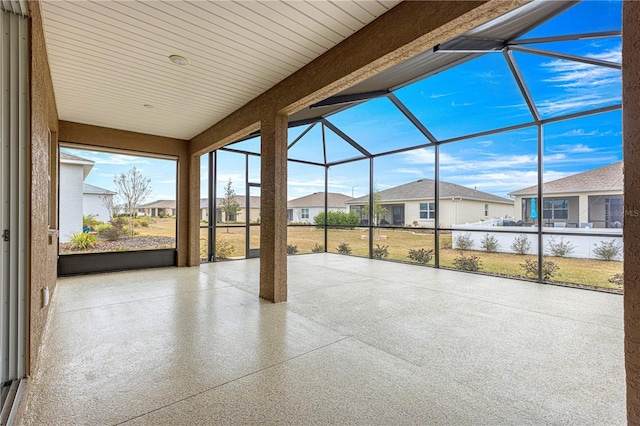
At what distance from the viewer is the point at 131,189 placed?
252 inches

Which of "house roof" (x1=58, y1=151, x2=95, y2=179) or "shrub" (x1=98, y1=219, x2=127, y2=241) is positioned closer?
"house roof" (x1=58, y1=151, x2=95, y2=179)

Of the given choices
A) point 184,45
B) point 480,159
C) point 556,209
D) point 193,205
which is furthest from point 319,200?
point 184,45

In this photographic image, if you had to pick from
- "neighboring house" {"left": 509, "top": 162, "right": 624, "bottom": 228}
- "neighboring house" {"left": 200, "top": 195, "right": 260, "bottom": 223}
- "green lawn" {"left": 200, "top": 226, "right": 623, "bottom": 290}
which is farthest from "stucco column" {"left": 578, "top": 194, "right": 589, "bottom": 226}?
"neighboring house" {"left": 200, "top": 195, "right": 260, "bottom": 223}

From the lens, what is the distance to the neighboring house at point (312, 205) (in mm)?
9216

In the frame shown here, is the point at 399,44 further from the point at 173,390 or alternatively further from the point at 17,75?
the point at 173,390

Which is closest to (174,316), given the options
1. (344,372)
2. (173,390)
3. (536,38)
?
(173,390)

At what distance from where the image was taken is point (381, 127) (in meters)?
7.00

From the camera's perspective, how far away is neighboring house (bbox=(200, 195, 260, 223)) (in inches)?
291

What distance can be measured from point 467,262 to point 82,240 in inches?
317

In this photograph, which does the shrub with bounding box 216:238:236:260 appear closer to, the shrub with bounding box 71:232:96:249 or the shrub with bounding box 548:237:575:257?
the shrub with bounding box 71:232:96:249

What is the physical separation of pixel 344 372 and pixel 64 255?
6029 mm

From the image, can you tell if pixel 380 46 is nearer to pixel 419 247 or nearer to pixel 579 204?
pixel 579 204

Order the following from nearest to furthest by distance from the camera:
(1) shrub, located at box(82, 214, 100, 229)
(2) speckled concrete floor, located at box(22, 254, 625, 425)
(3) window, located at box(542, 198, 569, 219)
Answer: (2) speckled concrete floor, located at box(22, 254, 625, 425) < (3) window, located at box(542, 198, 569, 219) < (1) shrub, located at box(82, 214, 100, 229)

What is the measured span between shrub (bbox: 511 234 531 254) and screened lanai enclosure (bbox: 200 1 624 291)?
0.02 meters
